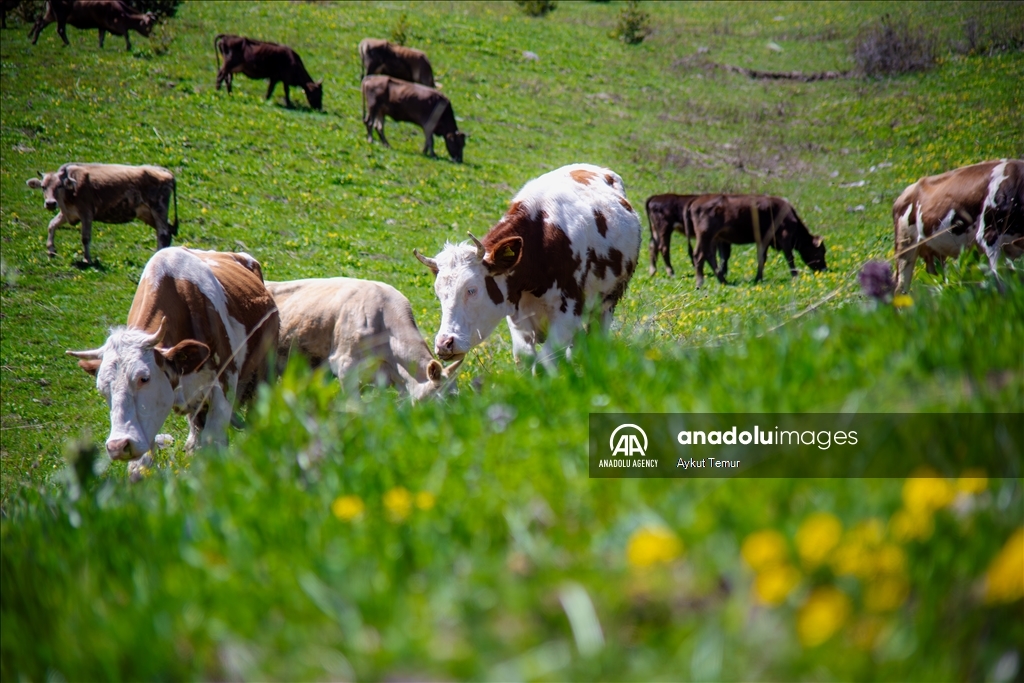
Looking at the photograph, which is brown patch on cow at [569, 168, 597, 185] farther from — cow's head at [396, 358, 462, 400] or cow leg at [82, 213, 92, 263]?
cow leg at [82, 213, 92, 263]

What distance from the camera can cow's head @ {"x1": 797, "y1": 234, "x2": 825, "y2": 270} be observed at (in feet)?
53.5

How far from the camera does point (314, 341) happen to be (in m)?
8.70

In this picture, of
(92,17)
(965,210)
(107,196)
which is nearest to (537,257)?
(965,210)

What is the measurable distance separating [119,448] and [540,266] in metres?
3.73

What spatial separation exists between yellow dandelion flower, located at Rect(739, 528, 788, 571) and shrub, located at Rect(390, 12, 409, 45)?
29027 mm

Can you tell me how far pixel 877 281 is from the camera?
11.6 feet

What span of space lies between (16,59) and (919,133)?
25431 millimetres

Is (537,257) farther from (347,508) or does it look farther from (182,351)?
(347,508)

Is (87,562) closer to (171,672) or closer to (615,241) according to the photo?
(171,672)

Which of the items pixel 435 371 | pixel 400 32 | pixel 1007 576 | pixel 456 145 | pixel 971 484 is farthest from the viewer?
pixel 400 32

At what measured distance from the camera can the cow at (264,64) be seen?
2247cm

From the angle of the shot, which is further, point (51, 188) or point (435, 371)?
point (51, 188)

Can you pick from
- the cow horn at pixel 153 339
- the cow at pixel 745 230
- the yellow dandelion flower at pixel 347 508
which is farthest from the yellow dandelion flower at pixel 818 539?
the cow at pixel 745 230

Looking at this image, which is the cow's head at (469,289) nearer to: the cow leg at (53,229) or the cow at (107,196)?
the cow at (107,196)
